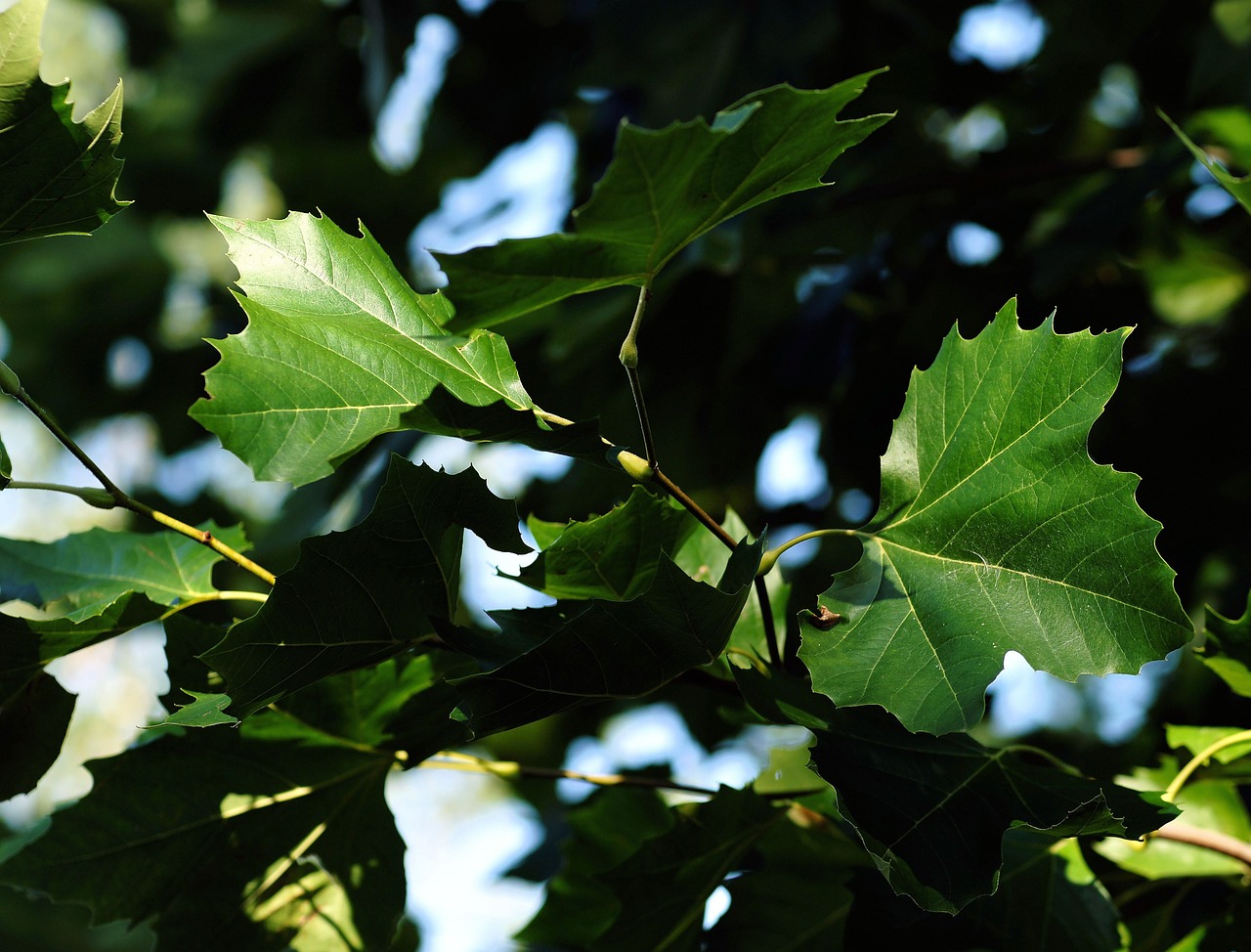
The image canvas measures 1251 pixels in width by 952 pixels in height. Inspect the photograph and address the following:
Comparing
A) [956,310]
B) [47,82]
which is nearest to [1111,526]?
[47,82]

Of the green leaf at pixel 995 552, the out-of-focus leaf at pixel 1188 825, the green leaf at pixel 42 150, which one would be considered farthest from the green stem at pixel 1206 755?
the green leaf at pixel 42 150

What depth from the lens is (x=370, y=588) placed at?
2.46 feet

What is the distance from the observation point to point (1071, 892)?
938 mm

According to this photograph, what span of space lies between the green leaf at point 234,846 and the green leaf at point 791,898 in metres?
0.33

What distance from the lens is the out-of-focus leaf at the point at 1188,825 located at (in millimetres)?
1058

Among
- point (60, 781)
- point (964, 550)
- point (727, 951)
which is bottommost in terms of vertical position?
point (60, 781)

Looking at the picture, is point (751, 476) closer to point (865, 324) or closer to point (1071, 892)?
point (865, 324)

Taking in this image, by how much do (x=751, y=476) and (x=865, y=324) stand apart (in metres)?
0.38

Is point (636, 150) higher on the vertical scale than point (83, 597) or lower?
higher

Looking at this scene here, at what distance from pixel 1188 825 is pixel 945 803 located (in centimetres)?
51

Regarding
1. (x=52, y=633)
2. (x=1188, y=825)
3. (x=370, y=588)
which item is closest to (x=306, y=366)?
(x=370, y=588)

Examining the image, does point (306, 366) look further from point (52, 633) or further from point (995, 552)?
point (995, 552)

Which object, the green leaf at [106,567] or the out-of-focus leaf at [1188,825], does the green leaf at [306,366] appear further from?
the out-of-focus leaf at [1188,825]

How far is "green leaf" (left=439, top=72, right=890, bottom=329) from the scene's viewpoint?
0.63 m
